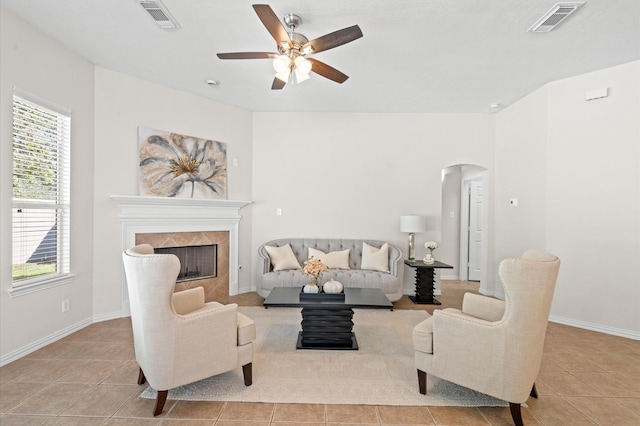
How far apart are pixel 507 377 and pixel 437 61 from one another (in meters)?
3.22

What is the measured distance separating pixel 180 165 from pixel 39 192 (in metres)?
1.67

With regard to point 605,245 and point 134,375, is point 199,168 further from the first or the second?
point 605,245

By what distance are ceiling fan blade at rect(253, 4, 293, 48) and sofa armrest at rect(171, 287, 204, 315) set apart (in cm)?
213

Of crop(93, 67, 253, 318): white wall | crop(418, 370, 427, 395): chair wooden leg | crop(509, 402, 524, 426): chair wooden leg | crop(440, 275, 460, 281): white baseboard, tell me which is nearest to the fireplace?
crop(93, 67, 253, 318): white wall

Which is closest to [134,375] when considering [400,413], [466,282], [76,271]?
[76,271]

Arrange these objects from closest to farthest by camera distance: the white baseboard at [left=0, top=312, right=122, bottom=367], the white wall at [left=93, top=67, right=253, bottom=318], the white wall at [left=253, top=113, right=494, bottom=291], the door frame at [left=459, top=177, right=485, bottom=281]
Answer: the white baseboard at [left=0, top=312, right=122, bottom=367] → the white wall at [left=93, top=67, right=253, bottom=318] → the white wall at [left=253, top=113, right=494, bottom=291] → the door frame at [left=459, top=177, right=485, bottom=281]

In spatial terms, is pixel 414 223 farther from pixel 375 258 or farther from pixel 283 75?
pixel 283 75

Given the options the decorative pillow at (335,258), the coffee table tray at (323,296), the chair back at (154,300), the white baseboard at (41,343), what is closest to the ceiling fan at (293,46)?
the chair back at (154,300)

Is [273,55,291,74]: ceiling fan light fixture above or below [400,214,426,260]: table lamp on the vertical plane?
above

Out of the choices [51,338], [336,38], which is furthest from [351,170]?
[51,338]

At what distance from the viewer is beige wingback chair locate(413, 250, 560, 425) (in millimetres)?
1895

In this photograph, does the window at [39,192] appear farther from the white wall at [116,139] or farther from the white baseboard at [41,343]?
the white baseboard at [41,343]

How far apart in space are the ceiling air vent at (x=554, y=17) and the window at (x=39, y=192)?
4813 mm

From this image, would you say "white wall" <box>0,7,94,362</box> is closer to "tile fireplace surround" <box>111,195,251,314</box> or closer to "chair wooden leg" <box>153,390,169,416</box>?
"tile fireplace surround" <box>111,195,251,314</box>
